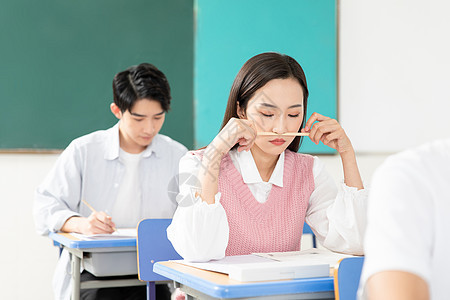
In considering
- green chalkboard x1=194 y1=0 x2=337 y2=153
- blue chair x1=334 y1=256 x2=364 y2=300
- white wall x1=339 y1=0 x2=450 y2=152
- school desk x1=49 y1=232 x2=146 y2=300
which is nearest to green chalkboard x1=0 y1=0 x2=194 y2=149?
green chalkboard x1=194 y1=0 x2=337 y2=153

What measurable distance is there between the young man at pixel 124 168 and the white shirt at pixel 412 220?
6.34ft

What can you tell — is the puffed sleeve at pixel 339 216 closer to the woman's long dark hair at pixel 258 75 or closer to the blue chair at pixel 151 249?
the woman's long dark hair at pixel 258 75

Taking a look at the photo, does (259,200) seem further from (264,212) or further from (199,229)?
(199,229)

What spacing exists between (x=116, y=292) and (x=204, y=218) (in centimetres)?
105

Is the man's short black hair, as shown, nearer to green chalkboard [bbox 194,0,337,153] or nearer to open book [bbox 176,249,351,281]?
green chalkboard [bbox 194,0,337,153]

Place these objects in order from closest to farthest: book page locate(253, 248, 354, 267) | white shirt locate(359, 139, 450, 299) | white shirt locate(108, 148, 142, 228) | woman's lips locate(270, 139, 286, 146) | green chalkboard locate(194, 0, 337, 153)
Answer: white shirt locate(359, 139, 450, 299) → book page locate(253, 248, 354, 267) → woman's lips locate(270, 139, 286, 146) → white shirt locate(108, 148, 142, 228) → green chalkboard locate(194, 0, 337, 153)

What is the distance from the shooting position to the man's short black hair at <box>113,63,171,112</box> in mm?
2645

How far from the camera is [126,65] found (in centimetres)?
344

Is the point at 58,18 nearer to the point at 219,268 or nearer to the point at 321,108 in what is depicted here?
the point at 321,108

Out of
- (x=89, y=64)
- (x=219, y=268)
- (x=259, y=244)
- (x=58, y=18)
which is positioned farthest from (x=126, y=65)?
(x=219, y=268)

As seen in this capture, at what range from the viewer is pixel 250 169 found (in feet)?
5.59

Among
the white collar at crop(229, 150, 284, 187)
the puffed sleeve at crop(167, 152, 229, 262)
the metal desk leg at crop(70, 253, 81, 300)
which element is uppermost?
the white collar at crop(229, 150, 284, 187)

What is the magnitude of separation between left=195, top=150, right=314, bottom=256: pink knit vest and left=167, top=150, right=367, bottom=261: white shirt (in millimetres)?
31

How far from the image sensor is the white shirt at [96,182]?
2.48m
